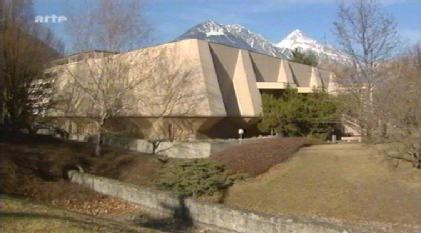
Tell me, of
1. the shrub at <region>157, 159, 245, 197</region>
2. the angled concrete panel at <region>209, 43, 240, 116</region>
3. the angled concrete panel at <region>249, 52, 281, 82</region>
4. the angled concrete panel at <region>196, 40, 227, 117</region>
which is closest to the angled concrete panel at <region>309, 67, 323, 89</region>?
the angled concrete panel at <region>249, 52, 281, 82</region>

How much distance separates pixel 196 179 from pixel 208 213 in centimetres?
565

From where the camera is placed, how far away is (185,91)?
3975cm

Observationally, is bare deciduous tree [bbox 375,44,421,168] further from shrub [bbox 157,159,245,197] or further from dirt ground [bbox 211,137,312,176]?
shrub [bbox 157,159,245,197]

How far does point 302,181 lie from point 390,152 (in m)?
3.69

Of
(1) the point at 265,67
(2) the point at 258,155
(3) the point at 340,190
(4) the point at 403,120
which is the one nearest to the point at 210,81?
(1) the point at 265,67

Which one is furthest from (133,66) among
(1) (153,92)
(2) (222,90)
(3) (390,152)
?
(3) (390,152)

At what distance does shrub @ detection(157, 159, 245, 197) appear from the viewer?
1955cm

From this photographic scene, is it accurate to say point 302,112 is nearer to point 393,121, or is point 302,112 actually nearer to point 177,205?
point 393,121

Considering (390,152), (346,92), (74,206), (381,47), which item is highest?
(381,47)

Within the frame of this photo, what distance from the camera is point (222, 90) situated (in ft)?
143

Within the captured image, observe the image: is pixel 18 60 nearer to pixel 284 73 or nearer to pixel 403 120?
pixel 403 120

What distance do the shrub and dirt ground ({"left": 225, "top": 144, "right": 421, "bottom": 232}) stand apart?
56cm

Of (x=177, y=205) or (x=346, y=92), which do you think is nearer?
(x=177, y=205)

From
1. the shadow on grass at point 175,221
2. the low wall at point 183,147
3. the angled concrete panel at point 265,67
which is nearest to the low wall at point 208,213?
the shadow on grass at point 175,221
